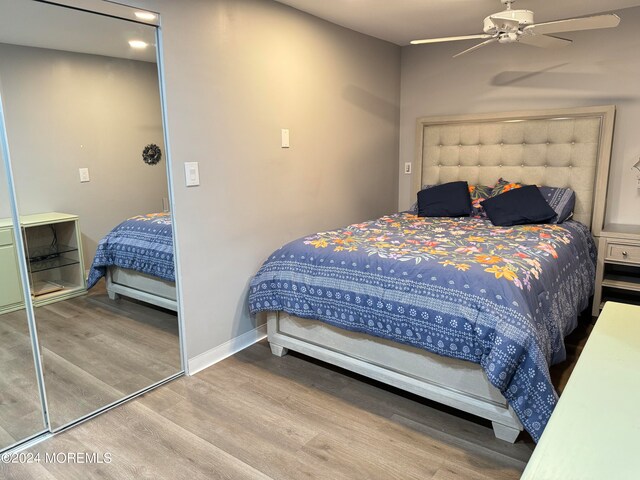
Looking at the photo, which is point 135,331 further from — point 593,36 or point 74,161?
point 593,36

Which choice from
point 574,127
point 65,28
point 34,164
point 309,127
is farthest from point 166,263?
point 574,127

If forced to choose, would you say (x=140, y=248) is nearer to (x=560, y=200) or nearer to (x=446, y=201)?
(x=446, y=201)

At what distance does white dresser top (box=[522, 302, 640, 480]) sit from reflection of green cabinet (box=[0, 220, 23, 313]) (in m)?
2.18

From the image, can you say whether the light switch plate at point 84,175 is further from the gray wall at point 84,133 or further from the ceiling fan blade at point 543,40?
the ceiling fan blade at point 543,40

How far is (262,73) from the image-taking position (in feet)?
9.65

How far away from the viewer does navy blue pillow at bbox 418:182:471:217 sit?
371 centimetres

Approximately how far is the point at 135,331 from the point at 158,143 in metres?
1.09

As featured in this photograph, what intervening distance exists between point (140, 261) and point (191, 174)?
592mm

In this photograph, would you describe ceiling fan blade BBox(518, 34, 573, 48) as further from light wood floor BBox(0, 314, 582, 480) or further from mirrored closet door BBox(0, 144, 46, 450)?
mirrored closet door BBox(0, 144, 46, 450)

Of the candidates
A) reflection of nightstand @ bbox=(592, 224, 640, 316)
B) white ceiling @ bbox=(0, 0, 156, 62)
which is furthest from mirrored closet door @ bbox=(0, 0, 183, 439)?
reflection of nightstand @ bbox=(592, 224, 640, 316)

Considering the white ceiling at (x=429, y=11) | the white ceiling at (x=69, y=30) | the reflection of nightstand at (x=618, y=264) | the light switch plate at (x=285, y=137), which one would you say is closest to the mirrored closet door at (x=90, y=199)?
the white ceiling at (x=69, y=30)

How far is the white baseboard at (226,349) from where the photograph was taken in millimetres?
2750

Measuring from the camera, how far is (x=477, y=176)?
4.03m

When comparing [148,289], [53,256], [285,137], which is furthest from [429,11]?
[53,256]
